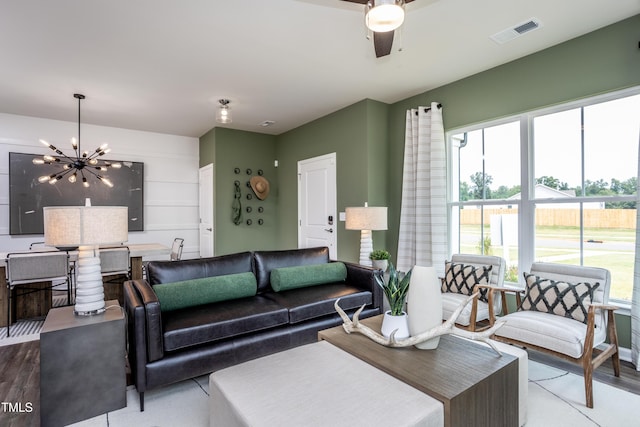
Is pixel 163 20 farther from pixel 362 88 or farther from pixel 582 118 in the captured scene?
pixel 582 118

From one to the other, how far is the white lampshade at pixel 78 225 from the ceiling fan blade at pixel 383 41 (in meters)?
1.90

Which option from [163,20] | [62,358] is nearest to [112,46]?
[163,20]

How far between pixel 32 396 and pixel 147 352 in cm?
95

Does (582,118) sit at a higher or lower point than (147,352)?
higher

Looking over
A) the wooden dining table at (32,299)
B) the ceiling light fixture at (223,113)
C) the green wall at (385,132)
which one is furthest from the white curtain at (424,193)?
the wooden dining table at (32,299)

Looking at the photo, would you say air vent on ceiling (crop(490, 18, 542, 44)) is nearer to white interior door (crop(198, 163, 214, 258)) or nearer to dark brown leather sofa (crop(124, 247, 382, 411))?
dark brown leather sofa (crop(124, 247, 382, 411))

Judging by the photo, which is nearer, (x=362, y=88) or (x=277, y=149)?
(x=362, y=88)

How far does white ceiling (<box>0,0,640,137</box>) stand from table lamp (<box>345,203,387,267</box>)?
1544 millimetres

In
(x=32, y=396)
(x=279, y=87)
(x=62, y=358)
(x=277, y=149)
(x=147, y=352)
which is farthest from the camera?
(x=277, y=149)

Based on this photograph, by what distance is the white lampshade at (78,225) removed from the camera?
1913mm

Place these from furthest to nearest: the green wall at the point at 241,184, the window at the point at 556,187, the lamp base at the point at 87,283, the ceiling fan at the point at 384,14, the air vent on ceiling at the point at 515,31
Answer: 1. the green wall at the point at 241,184
2. the window at the point at 556,187
3. the air vent on ceiling at the point at 515,31
4. the lamp base at the point at 87,283
5. the ceiling fan at the point at 384,14

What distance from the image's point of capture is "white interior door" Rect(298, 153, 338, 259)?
16.2 ft

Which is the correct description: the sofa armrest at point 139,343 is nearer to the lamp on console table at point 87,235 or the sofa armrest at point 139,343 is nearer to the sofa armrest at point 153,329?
the sofa armrest at point 153,329

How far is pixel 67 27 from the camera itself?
2654 mm
